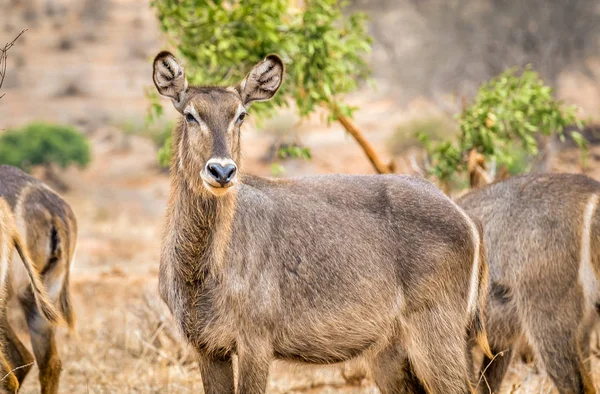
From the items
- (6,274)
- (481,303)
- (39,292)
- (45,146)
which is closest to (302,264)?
(481,303)

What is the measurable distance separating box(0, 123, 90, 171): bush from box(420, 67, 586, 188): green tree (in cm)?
1550

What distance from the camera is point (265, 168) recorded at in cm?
2361

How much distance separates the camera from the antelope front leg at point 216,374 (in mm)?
4941

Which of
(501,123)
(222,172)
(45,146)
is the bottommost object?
(45,146)

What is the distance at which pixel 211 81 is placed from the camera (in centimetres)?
808

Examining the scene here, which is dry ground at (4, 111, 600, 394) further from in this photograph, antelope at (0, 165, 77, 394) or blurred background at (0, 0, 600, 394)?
antelope at (0, 165, 77, 394)

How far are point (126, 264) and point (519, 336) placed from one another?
950cm

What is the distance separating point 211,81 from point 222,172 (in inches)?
145

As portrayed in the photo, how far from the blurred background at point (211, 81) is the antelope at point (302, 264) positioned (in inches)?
99.2

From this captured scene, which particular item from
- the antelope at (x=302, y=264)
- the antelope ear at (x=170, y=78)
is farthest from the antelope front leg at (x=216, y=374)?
the antelope ear at (x=170, y=78)

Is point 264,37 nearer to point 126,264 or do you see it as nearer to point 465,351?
point 465,351

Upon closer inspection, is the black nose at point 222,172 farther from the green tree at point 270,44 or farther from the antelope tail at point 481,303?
the green tree at point 270,44

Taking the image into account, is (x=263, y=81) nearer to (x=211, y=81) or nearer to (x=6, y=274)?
(x=6, y=274)

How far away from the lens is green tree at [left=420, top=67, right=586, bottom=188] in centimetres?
826
